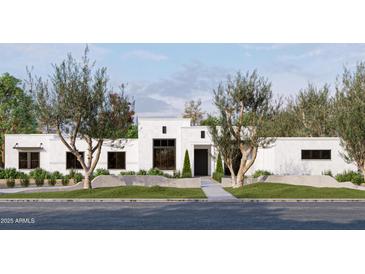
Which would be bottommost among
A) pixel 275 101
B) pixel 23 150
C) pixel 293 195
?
pixel 293 195

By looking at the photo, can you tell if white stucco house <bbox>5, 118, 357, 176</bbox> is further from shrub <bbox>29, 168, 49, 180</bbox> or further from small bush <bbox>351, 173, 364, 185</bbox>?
small bush <bbox>351, 173, 364, 185</bbox>

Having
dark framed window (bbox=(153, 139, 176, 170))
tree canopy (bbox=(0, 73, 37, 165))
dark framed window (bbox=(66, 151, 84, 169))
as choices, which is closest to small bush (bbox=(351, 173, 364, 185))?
dark framed window (bbox=(153, 139, 176, 170))

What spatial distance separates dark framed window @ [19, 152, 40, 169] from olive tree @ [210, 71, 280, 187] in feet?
56.8

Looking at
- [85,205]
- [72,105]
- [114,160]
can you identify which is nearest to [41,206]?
[85,205]

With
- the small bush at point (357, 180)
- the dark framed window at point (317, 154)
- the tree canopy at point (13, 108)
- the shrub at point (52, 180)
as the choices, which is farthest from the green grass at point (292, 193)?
the tree canopy at point (13, 108)

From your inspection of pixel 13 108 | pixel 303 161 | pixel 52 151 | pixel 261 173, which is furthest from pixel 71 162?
pixel 303 161

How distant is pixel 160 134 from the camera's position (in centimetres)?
4184

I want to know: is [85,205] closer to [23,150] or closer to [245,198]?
[245,198]

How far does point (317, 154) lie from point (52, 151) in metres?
20.7

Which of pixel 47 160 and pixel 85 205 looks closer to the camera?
pixel 85 205

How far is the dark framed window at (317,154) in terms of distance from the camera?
1528 inches

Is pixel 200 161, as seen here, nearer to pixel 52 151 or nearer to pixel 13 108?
pixel 52 151

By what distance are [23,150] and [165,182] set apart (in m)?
14.6

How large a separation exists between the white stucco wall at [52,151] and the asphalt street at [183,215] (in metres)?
18.0
